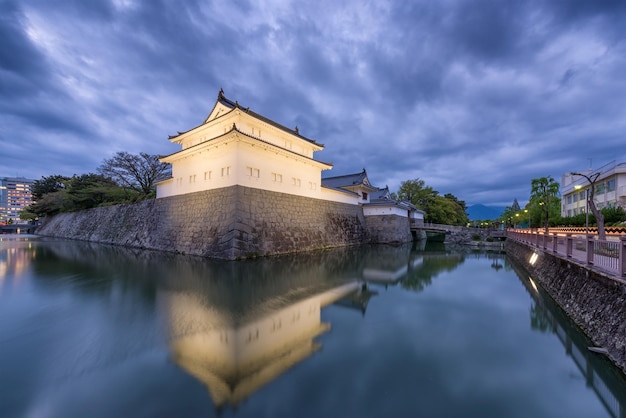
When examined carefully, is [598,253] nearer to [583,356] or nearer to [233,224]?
[583,356]

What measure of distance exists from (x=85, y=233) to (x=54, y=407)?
89.0 ft

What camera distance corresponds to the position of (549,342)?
4469 mm

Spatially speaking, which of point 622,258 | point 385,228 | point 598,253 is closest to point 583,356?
point 622,258

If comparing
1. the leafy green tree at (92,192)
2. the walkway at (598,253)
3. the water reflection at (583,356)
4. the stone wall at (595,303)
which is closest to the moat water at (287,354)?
the water reflection at (583,356)

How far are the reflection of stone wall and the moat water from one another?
186 inches

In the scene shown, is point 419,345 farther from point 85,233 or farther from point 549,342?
point 85,233

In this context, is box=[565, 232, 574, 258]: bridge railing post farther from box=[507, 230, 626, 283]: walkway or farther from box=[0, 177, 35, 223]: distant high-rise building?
box=[0, 177, 35, 223]: distant high-rise building

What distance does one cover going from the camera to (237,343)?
4.03m

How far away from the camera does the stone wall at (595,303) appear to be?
3.56 metres

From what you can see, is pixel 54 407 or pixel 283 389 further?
pixel 283 389

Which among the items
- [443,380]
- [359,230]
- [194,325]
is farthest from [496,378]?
[359,230]

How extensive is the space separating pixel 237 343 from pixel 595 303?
583 cm

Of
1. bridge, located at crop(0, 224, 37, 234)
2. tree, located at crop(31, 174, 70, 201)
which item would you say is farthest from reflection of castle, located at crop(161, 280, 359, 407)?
bridge, located at crop(0, 224, 37, 234)

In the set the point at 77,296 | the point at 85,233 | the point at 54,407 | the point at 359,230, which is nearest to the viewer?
the point at 54,407
